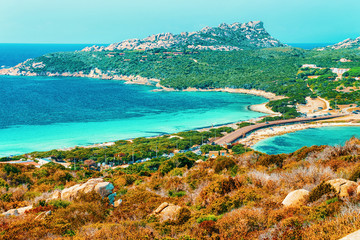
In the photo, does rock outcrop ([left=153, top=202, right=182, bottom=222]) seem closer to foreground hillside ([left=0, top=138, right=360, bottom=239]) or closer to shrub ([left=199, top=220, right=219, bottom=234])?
foreground hillside ([left=0, top=138, right=360, bottom=239])

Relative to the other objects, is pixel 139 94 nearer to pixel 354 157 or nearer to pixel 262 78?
pixel 262 78

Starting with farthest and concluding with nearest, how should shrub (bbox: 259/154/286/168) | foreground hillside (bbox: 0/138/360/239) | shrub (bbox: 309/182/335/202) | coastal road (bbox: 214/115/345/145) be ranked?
coastal road (bbox: 214/115/345/145), shrub (bbox: 259/154/286/168), shrub (bbox: 309/182/335/202), foreground hillside (bbox: 0/138/360/239)

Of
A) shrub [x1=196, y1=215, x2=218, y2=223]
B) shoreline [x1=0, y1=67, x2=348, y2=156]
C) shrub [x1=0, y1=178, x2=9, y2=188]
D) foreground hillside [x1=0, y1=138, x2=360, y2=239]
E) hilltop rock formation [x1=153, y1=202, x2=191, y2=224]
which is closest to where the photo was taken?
foreground hillside [x1=0, y1=138, x2=360, y2=239]

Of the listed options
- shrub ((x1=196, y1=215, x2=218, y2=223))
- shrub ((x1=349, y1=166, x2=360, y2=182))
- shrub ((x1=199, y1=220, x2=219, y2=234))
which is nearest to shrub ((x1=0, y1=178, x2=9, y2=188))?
shrub ((x1=196, y1=215, x2=218, y2=223))

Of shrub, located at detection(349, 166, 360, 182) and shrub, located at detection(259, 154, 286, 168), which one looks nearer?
shrub, located at detection(349, 166, 360, 182)

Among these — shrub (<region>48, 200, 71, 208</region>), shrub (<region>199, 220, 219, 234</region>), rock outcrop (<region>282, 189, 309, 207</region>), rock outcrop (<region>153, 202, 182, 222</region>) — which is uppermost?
rock outcrop (<region>282, 189, 309, 207</region>)

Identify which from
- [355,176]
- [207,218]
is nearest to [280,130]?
[355,176]

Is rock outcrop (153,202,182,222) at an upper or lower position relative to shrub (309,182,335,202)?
lower
